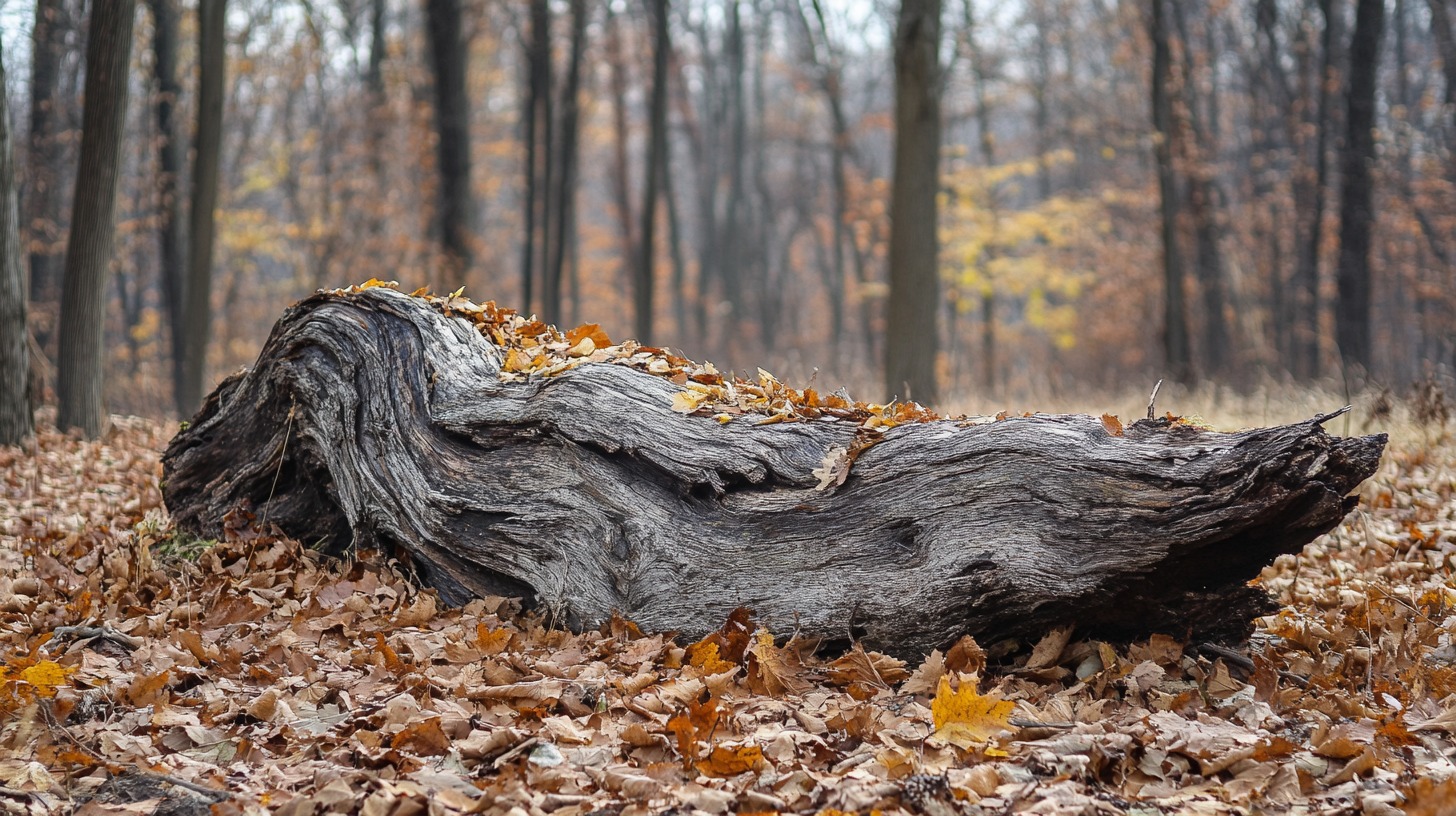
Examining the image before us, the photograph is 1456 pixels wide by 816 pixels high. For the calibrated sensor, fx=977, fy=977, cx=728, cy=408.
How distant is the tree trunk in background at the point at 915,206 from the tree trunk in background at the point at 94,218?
6528mm

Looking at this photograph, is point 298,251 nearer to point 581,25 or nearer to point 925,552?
point 581,25

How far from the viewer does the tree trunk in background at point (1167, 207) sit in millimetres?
12508

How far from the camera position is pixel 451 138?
14.5 m

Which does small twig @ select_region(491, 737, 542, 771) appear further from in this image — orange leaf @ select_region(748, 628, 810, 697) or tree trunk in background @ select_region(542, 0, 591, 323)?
tree trunk in background @ select_region(542, 0, 591, 323)

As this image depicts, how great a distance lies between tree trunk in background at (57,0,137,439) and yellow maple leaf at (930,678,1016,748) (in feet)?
25.4

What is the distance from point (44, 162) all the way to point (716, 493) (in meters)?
14.8

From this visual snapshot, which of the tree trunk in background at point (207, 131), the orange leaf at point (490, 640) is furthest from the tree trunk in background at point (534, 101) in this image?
the orange leaf at point (490, 640)

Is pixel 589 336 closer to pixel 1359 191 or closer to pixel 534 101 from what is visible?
pixel 1359 191

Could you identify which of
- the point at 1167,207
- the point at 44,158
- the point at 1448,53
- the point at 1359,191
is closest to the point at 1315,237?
the point at 1448,53

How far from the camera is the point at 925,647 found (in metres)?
3.38

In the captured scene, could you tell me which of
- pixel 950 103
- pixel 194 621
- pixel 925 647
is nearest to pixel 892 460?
pixel 925 647

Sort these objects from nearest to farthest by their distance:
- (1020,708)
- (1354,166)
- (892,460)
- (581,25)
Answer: (1020,708), (892,460), (1354,166), (581,25)

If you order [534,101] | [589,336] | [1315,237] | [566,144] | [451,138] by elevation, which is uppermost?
[534,101]

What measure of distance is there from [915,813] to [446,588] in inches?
99.5
